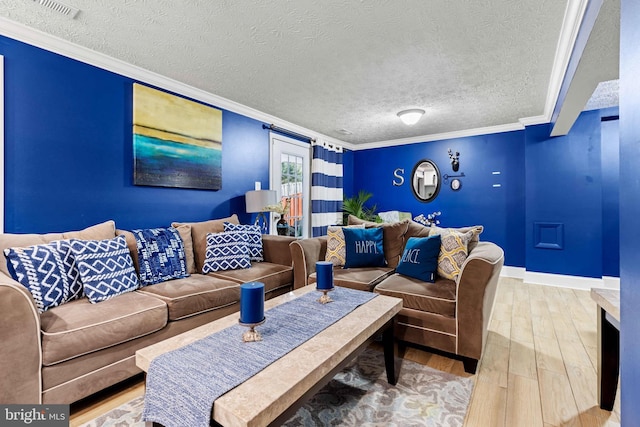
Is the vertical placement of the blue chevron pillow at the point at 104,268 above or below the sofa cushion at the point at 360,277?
above

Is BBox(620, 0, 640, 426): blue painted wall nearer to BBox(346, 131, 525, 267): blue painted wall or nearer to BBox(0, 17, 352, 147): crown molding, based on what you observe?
BBox(0, 17, 352, 147): crown molding

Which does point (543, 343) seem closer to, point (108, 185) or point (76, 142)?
point (108, 185)

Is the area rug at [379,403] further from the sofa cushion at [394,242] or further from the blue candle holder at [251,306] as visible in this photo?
the sofa cushion at [394,242]

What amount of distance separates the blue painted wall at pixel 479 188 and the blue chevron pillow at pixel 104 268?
4.60 meters

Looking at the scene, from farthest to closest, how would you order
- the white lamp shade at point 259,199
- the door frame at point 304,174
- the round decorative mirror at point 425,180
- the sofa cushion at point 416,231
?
the round decorative mirror at point 425,180 → the door frame at point 304,174 → the white lamp shade at point 259,199 → the sofa cushion at point 416,231

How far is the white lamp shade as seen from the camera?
3.56 metres

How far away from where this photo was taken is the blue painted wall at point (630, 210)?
0.87m

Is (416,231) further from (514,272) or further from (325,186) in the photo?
(514,272)

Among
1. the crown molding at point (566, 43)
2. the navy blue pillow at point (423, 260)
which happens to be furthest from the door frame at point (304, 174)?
the crown molding at point (566, 43)

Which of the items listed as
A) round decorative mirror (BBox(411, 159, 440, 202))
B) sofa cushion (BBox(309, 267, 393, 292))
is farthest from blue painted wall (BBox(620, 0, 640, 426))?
round decorative mirror (BBox(411, 159, 440, 202))

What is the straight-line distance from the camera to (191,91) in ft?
10.5

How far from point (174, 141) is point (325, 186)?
2639 mm

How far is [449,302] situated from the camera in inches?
82.4

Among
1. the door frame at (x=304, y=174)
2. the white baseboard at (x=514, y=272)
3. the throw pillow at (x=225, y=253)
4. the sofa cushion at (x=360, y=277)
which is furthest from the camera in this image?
the white baseboard at (x=514, y=272)
